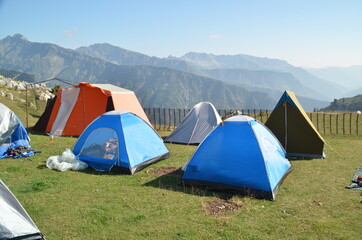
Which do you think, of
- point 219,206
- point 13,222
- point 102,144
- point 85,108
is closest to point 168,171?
point 102,144

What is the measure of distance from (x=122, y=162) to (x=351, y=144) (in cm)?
1048

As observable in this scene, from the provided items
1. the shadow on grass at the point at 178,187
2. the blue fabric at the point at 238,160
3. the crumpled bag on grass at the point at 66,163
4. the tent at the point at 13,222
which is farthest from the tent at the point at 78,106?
the tent at the point at 13,222

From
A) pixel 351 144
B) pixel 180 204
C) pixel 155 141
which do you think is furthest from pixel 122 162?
pixel 351 144

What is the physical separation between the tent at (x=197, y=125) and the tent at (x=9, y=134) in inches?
236

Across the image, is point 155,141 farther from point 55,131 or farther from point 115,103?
point 55,131

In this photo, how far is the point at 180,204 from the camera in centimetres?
622

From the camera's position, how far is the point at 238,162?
7055 mm

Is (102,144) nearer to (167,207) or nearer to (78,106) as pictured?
(167,207)

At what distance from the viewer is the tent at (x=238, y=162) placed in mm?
6773

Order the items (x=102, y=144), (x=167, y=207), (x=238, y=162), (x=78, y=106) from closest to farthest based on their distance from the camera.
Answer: (x=167, y=207) < (x=238, y=162) < (x=102, y=144) < (x=78, y=106)

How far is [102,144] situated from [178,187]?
10.4ft

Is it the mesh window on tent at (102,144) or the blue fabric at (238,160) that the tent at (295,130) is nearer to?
the blue fabric at (238,160)

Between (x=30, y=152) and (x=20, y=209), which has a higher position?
(x=20, y=209)

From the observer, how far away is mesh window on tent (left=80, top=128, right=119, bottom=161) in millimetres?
8961
